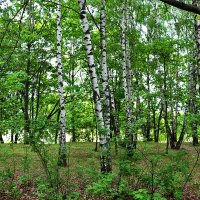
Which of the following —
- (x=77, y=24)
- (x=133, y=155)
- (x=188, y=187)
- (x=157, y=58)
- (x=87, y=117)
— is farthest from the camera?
(x=87, y=117)

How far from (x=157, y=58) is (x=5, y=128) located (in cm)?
1005

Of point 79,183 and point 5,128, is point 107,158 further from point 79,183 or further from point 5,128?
point 5,128

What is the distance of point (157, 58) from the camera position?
1728cm

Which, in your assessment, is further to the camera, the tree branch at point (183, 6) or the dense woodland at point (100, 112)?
the dense woodland at point (100, 112)

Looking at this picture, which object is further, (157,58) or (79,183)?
(157,58)

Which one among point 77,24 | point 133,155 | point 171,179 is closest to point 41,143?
point 133,155

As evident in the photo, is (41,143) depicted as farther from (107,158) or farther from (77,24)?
(77,24)

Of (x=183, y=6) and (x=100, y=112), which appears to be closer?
(x=183, y=6)

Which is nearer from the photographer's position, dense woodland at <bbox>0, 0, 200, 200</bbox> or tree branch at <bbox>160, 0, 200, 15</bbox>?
tree branch at <bbox>160, 0, 200, 15</bbox>

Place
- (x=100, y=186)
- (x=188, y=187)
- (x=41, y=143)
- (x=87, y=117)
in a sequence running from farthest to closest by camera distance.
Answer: (x=87, y=117) → (x=188, y=187) → (x=41, y=143) → (x=100, y=186)

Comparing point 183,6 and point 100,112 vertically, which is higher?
point 183,6

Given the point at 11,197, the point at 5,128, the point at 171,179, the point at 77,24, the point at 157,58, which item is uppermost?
the point at 77,24

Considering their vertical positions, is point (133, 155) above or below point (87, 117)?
below

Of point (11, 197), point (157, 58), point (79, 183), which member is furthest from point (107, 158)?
point (157, 58)
